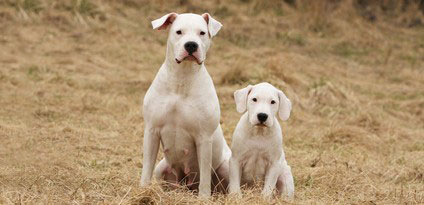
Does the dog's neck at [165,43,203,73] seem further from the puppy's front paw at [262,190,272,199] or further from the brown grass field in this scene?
the puppy's front paw at [262,190,272,199]

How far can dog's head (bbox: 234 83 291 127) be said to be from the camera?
18.7ft

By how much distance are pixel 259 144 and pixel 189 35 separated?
1101 millimetres

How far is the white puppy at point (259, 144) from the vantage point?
582 centimetres

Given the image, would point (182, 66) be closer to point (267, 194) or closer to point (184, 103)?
point (184, 103)

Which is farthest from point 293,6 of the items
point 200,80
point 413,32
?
point 200,80

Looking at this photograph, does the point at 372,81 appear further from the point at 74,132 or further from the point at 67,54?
the point at 74,132

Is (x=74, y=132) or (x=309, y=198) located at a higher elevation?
(x=309, y=198)

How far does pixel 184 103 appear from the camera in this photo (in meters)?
5.64

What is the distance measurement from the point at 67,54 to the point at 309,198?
303 inches

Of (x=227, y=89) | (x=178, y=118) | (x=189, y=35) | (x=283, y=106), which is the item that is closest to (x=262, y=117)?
(x=283, y=106)

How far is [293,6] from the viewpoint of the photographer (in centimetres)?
1719

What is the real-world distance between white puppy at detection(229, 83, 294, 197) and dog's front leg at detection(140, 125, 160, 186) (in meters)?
0.66

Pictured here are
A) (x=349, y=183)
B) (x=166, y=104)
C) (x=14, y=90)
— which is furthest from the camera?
(x=14, y=90)

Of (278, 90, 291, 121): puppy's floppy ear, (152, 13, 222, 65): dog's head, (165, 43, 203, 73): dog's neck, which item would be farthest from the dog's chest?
(278, 90, 291, 121): puppy's floppy ear
